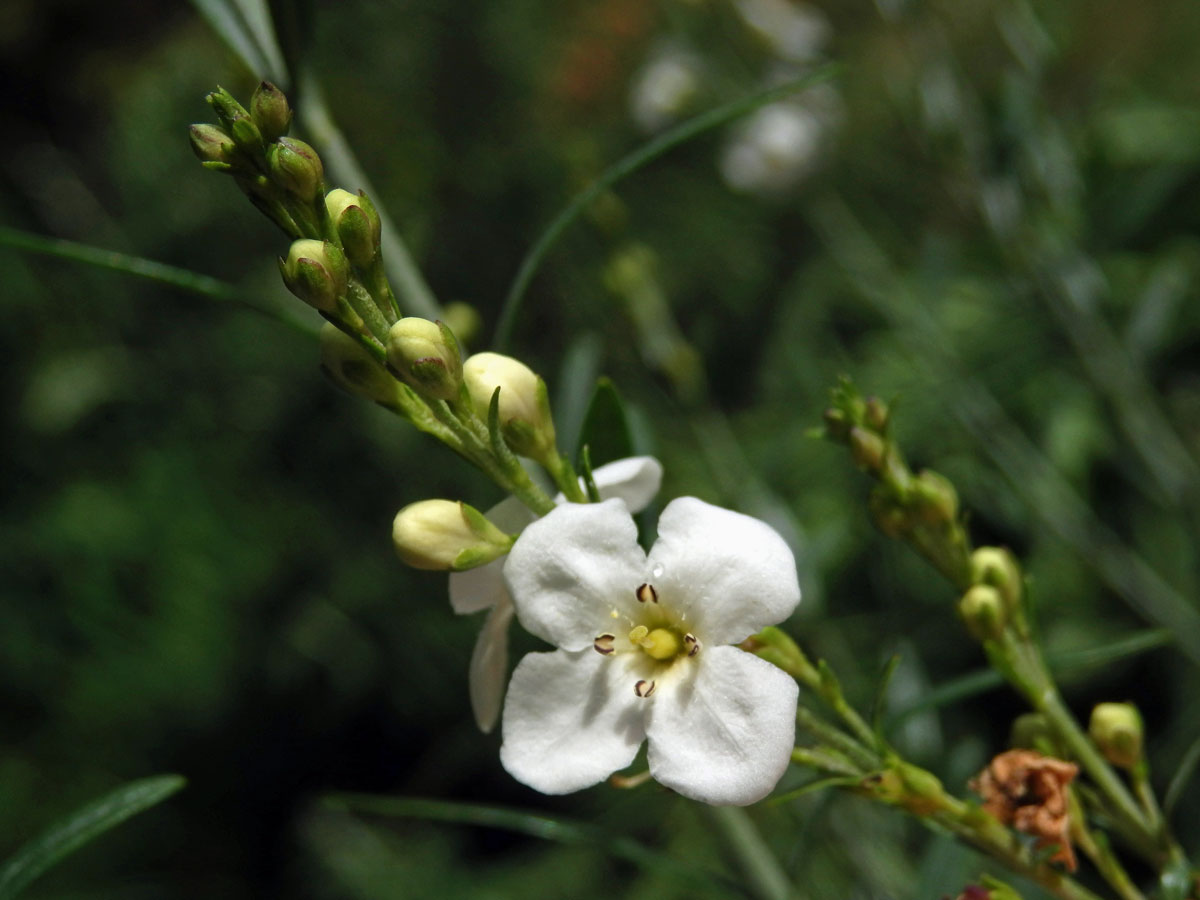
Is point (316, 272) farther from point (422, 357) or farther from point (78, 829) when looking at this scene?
point (78, 829)

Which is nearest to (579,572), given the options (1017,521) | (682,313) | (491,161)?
(1017,521)

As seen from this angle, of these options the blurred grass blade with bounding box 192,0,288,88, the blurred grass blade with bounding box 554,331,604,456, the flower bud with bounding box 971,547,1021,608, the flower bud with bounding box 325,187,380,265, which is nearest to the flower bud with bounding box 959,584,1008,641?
the flower bud with bounding box 971,547,1021,608

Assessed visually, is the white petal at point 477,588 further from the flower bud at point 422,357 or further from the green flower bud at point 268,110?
the green flower bud at point 268,110

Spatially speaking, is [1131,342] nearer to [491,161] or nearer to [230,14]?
[230,14]

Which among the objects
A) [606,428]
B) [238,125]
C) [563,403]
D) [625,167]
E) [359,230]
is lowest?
[563,403]

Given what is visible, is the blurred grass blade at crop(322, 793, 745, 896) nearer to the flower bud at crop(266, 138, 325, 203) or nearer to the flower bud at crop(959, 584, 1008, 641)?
the flower bud at crop(959, 584, 1008, 641)

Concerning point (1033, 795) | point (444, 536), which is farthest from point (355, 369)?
point (1033, 795)
